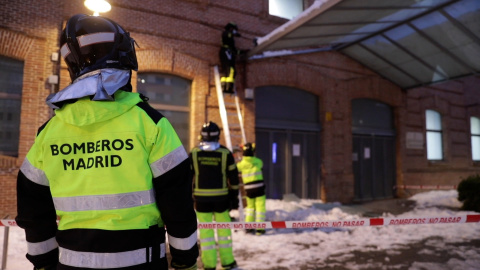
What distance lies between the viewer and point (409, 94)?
523 inches

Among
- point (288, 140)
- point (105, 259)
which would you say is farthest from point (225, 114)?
point (105, 259)

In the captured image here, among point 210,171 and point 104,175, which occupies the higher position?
point 104,175

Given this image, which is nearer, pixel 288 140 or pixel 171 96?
pixel 171 96

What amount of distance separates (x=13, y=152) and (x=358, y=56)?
1085cm

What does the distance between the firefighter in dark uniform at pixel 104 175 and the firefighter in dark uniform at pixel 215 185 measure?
2740 millimetres

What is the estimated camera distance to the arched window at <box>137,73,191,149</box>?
8430 mm

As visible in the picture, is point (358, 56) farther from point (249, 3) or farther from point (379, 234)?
point (379, 234)

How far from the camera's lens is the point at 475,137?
15883mm

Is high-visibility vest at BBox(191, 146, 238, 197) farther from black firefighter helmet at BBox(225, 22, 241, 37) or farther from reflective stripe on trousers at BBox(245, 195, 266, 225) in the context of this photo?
black firefighter helmet at BBox(225, 22, 241, 37)

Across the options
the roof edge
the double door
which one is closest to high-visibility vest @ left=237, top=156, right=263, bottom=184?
the double door

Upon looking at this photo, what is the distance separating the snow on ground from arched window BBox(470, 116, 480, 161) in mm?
10846

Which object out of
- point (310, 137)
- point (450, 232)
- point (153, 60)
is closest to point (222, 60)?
point (153, 60)

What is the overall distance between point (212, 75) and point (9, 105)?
4896 millimetres

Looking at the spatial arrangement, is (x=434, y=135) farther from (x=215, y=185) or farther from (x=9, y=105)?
(x=9, y=105)
